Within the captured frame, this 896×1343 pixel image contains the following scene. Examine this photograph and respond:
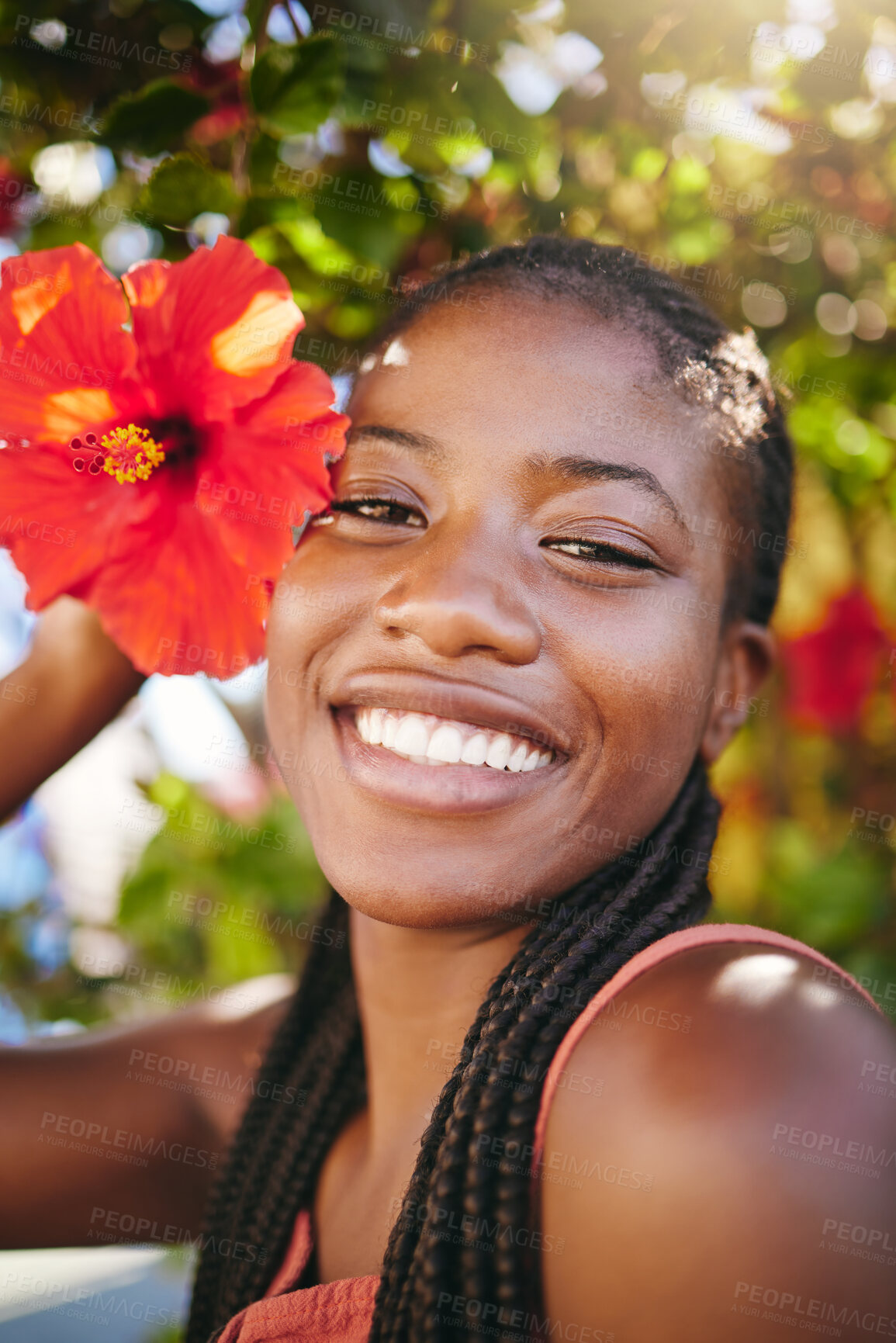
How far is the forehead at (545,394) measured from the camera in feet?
4.01

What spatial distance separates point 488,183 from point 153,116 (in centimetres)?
76

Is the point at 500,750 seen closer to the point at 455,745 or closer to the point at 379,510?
the point at 455,745

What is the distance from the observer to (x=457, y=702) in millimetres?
1186

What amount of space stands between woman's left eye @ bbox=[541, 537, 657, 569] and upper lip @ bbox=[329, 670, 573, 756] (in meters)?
0.22

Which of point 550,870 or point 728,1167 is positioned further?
point 550,870

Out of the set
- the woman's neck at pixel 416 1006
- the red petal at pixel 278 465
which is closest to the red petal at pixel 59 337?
the red petal at pixel 278 465

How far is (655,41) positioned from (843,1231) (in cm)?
183

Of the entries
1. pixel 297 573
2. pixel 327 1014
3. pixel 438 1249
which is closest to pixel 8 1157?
pixel 327 1014

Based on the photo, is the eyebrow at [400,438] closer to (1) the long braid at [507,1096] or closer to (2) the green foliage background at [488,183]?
(2) the green foliage background at [488,183]

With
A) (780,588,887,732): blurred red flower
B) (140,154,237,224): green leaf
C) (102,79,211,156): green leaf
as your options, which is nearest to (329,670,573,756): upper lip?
(140,154,237,224): green leaf

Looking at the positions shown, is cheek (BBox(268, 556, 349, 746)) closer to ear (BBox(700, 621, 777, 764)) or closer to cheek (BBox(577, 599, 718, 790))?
cheek (BBox(577, 599, 718, 790))

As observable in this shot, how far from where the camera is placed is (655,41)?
5.65ft

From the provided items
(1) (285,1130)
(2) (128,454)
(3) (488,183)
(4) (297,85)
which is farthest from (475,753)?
(3) (488,183)

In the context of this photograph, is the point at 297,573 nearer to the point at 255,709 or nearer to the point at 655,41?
the point at 655,41
